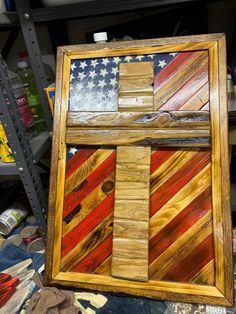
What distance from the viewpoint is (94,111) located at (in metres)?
0.75

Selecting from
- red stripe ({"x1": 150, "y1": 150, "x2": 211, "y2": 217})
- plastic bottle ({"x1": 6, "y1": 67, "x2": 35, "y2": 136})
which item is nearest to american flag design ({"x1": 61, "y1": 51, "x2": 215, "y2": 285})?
red stripe ({"x1": 150, "y1": 150, "x2": 211, "y2": 217})

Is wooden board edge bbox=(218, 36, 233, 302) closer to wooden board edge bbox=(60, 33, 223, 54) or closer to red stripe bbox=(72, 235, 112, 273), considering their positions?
wooden board edge bbox=(60, 33, 223, 54)

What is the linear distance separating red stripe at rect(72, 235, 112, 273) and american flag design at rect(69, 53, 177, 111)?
0.38 metres

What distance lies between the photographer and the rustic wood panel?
0.71m

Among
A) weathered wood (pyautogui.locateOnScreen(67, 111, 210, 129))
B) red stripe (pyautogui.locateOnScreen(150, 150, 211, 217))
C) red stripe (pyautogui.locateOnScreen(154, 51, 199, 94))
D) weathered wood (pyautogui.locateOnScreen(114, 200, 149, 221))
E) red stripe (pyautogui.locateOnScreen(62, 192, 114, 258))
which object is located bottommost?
red stripe (pyautogui.locateOnScreen(62, 192, 114, 258))

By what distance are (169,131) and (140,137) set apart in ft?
0.26

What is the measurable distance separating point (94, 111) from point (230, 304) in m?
0.61

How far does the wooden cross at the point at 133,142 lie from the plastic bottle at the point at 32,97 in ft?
1.21

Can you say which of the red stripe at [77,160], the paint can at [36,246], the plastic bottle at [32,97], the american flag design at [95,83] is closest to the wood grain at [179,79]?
the american flag design at [95,83]

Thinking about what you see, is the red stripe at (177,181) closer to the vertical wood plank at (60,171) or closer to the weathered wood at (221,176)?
the weathered wood at (221,176)

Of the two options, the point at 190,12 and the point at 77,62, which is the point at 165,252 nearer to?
the point at 77,62

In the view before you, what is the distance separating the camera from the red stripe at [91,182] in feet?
2.48

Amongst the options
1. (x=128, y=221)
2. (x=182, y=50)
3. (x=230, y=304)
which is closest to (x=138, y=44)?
(x=182, y=50)

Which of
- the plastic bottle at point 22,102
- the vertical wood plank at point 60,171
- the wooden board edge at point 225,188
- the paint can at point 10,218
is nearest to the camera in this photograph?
the wooden board edge at point 225,188
